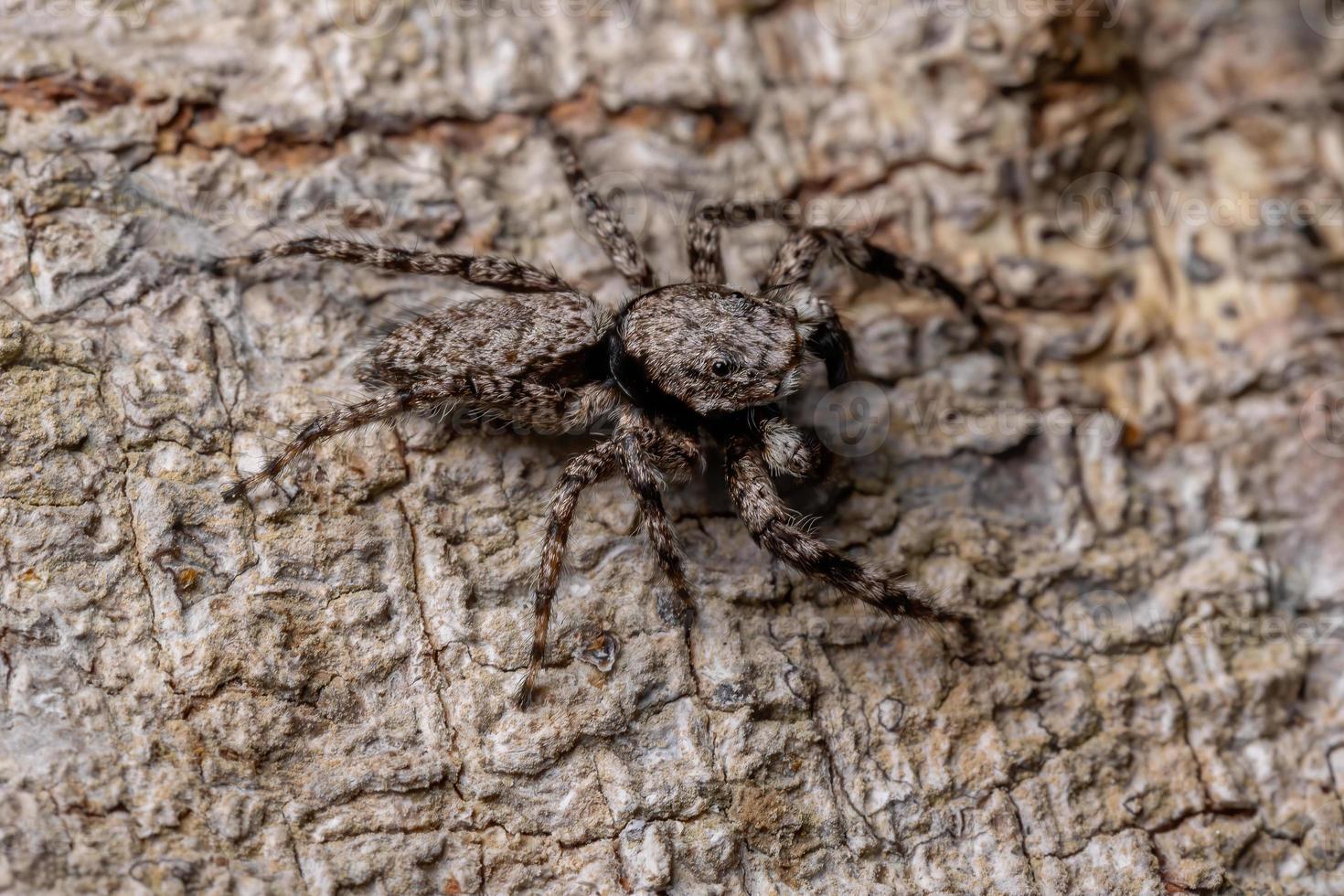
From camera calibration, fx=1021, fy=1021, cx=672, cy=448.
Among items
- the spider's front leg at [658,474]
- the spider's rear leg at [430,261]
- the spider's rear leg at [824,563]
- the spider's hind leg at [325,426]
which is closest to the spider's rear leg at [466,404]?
the spider's hind leg at [325,426]

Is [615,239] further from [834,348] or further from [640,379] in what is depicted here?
[834,348]

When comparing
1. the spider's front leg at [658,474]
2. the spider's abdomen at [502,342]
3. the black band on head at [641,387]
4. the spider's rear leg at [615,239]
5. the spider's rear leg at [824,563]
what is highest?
the spider's rear leg at [615,239]

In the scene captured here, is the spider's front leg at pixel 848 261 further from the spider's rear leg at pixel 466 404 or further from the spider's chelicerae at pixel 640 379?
the spider's rear leg at pixel 466 404

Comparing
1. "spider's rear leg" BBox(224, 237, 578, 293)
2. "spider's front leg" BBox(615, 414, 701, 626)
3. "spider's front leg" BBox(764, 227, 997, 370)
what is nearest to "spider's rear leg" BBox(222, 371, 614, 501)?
"spider's front leg" BBox(615, 414, 701, 626)

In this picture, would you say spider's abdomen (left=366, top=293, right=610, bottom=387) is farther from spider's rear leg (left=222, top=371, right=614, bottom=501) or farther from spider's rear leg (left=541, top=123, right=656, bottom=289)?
spider's rear leg (left=541, top=123, right=656, bottom=289)

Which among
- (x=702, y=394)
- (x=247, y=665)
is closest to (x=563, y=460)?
(x=702, y=394)

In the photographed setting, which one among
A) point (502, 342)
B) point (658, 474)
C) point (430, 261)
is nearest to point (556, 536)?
point (658, 474)

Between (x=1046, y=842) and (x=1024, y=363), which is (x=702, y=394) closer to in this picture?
(x=1024, y=363)
